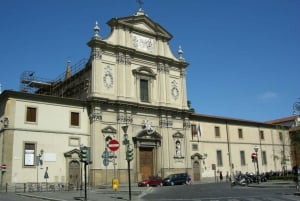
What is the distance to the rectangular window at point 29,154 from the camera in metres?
33.8

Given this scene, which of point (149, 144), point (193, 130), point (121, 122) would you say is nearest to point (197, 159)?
point (193, 130)

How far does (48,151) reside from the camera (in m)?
35.2

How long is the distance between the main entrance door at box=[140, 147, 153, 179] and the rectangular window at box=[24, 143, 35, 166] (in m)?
12.9

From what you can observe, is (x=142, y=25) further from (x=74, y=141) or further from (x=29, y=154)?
(x=29, y=154)

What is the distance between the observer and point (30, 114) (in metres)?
35.0

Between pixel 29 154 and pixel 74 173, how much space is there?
5.15 metres

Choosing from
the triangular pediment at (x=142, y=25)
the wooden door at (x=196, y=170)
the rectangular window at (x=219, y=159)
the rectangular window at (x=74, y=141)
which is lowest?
the wooden door at (x=196, y=170)

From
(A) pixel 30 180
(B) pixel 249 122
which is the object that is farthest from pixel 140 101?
(B) pixel 249 122

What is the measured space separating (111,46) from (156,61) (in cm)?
701

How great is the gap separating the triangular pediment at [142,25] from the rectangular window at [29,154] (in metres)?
17.3

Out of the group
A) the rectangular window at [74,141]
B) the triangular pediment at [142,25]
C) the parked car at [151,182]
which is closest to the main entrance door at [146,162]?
the parked car at [151,182]

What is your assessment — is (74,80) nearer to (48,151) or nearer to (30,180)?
(48,151)

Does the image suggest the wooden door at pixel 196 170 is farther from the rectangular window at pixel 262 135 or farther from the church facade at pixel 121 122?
the rectangular window at pixel 262 135

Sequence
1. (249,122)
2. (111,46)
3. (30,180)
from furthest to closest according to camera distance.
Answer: (249,122) < (111,46) < (30,180)
